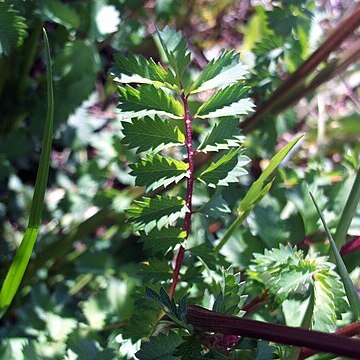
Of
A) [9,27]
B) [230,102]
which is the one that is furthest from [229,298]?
[9,27]

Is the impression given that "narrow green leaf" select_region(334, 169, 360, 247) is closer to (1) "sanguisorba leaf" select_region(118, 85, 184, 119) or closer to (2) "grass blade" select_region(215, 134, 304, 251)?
(2) "grass blade" select_region(215, 134, 304, 251)

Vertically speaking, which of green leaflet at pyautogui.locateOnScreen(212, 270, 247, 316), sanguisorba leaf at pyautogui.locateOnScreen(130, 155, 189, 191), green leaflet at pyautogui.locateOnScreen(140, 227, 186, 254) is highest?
sanguisorba leaf at pyautogui.locateOnScreen(130, 155, 189, 191)

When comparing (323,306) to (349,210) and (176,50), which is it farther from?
(176,50)

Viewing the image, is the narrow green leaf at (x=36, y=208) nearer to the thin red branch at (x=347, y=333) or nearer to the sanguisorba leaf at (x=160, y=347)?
the sanguisorba leaf at (x=160, y=347)

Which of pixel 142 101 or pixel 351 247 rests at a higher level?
pixel 142 101

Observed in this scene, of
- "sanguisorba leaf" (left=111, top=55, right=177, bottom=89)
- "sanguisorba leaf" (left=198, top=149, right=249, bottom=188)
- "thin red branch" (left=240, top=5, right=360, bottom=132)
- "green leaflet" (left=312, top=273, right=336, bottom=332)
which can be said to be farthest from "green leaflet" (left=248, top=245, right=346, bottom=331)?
"thin red branch" (left=240, top=5, right=360, bottom=132)

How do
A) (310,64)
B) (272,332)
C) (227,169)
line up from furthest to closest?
(310,64) < (227,169) < (272,332)
